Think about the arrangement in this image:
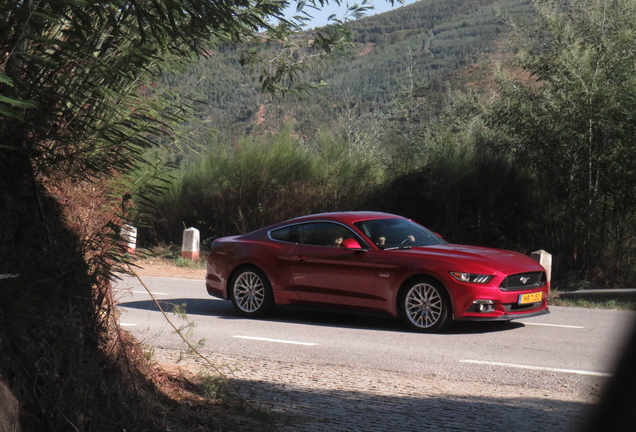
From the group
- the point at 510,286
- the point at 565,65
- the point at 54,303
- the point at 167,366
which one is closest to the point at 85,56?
the point at 54,303

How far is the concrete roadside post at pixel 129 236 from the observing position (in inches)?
186

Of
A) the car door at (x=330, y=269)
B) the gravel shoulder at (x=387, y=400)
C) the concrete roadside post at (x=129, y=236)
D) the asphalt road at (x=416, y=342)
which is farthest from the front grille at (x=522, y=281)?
the concrete roadside post at (x=129, y=236)

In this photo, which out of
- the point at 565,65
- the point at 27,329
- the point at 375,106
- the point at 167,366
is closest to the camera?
the point at 27,329

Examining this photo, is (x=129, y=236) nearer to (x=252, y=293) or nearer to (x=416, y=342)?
(x=416, y=342)

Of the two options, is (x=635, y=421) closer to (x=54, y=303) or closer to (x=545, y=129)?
(x=54, y=303)

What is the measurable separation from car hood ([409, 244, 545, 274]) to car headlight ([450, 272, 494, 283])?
5cm

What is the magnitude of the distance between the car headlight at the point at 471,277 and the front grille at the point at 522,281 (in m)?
0.21

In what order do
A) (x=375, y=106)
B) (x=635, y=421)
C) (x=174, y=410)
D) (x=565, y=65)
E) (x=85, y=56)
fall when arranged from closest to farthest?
1. (x=635, y=421)
2. (x=85, y=56)
3. (x=174, y=410)
4. (x=565, y=65)
5. (x=375, y=106)

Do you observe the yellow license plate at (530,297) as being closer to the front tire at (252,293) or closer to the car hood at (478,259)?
the car hood at (478,259)

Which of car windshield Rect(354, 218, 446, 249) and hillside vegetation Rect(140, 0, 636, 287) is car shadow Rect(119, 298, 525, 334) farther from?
hillside vegetation Rect(140, 0, 636, 287)

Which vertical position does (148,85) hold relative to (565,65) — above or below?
below

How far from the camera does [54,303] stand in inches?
159

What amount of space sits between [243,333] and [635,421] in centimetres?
821

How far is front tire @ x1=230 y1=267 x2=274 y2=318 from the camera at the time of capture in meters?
10.6
